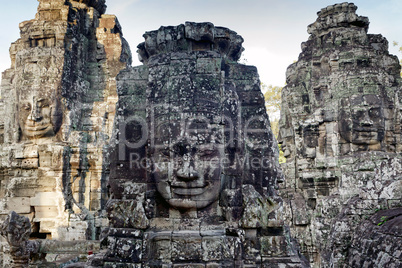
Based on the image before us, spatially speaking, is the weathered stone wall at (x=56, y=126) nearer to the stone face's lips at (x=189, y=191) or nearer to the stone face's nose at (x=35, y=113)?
the stone face's nose at (x=35, y=113)

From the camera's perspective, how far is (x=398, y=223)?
4.04m

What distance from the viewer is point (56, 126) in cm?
987

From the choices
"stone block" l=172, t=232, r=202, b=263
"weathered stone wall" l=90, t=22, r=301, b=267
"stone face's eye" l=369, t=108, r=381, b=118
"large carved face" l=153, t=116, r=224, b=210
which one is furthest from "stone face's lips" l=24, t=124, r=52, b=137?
"stone face's eye" l=369, t=108, r=381, b=118

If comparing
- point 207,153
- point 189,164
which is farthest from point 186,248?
point 207,153

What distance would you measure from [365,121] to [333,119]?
820 mm

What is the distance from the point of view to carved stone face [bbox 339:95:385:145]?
9375 millimetres

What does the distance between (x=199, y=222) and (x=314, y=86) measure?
283 inches

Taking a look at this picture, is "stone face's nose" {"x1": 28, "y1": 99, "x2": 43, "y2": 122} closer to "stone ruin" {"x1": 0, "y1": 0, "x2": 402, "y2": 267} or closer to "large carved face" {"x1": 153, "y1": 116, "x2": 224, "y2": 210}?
"stone ruin" {"x1": 0, "y1": 0, "x2": 402, "y2": 267}

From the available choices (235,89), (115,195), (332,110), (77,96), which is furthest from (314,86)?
(115,195)

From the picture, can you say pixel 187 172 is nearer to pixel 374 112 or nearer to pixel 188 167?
pixel 188 167

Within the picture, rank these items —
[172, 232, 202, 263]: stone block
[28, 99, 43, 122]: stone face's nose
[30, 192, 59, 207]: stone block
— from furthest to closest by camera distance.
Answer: [28, 99, 43, 122]: stone face's nose → [30, 192, 59, 207]: stone block → [172, 232, 202, 263]: stone block

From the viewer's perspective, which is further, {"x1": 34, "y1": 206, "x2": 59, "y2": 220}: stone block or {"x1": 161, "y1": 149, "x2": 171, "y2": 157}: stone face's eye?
{"x1": 34, "y1": 206, "x2": 59, "y2": 220}: stone block

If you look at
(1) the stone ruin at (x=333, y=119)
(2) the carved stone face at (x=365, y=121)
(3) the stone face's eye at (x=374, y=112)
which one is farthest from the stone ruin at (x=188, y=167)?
(3) the stone face's eye at (x=374, y=112)

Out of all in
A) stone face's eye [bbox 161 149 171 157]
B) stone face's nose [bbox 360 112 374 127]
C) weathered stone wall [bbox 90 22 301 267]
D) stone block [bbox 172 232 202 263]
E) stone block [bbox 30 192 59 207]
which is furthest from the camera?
stone block [bbox 30 192 59 207]
